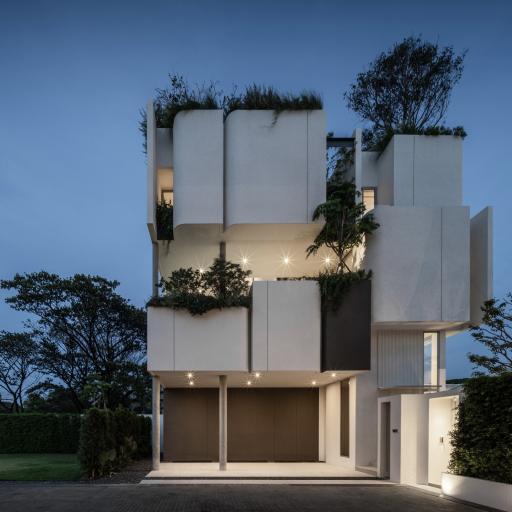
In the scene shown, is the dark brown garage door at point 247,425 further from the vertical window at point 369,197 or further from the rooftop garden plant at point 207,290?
the vertical window at point 369,197

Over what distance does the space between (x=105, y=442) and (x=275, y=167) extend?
871cm

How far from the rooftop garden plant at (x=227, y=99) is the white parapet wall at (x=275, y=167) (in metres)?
0.28

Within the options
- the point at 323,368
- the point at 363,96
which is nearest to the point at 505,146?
the point at 363,96

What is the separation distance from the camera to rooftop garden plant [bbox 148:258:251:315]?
14.1 m

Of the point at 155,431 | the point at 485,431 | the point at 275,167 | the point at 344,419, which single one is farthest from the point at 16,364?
the point at 485,431

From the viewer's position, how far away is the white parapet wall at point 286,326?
14.1 meters

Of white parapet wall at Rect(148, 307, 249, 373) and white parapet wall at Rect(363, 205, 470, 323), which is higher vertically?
white parapet wall at Rect(363, 205, 470, 323)

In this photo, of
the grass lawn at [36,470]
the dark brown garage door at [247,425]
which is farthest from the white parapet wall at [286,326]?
the grass lawn at [36,470]

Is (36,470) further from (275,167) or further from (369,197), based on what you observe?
(369,197)

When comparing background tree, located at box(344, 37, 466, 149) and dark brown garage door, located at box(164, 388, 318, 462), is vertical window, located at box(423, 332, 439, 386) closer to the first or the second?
dark brown garage door, located at box(164, 388, 318, 462)

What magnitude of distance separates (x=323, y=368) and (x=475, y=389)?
495 centimetres

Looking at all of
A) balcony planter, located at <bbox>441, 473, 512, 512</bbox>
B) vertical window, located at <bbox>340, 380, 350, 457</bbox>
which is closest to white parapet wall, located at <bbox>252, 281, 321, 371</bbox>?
vertical window, located at <bbox>340, 380, 350, 457</bbox>

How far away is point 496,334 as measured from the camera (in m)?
15.1

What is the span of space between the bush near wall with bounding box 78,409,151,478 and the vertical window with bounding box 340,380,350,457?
6603 millimetres
